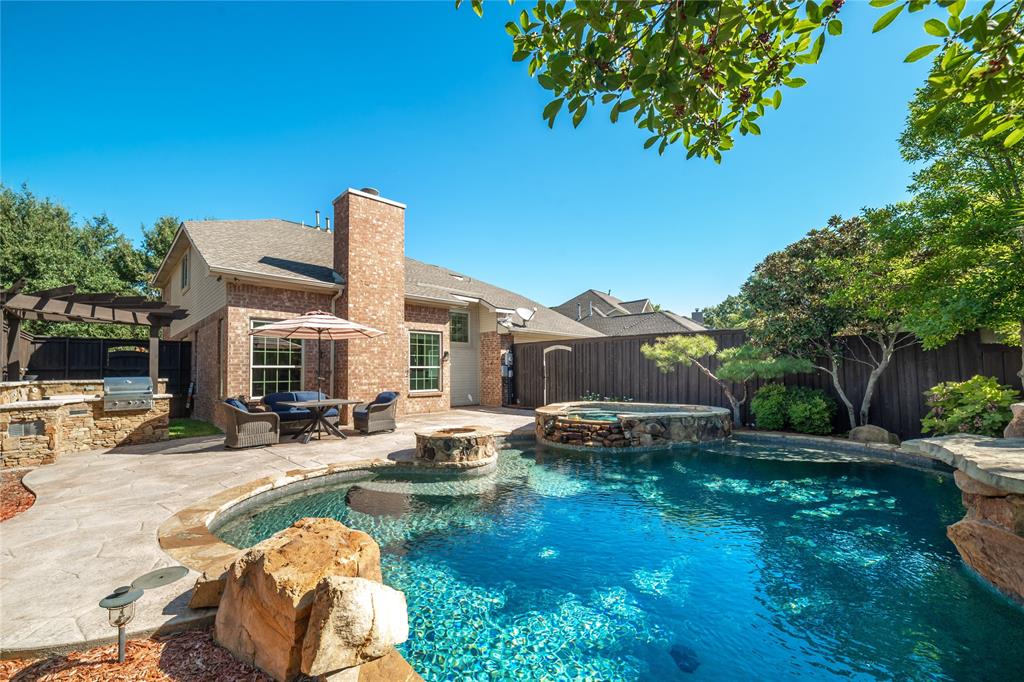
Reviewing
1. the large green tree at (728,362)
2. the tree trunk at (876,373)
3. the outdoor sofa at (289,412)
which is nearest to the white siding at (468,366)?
the outdoor sofa at (289,412)

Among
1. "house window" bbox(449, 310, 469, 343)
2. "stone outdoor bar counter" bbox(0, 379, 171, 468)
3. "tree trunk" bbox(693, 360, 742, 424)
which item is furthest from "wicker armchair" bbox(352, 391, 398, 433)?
"tree trunk" bbox(693, 360, 742, 424)

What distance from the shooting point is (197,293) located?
11211mm

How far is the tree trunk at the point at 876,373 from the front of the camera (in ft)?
25.8

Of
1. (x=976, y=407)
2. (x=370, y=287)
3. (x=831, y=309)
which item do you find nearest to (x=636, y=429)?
(x=831, y=309)

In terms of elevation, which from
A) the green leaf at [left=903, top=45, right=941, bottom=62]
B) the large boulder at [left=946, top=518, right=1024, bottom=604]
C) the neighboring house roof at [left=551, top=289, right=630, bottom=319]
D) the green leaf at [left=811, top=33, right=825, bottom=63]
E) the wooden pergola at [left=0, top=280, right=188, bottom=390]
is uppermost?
the neighboring house roof at [left=551, top=289, right=630, bottom=319]

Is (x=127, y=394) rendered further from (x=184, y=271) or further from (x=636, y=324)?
(x=636, y=324)

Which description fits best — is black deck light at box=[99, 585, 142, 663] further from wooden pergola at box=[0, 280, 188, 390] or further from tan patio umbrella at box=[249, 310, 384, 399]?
wooden pergola at box=[0, 280, 188, 390]

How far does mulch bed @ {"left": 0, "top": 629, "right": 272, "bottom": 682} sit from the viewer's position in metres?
1.98

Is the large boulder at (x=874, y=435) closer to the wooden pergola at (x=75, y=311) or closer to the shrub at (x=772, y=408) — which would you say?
the shrub at (x=772, y=408)

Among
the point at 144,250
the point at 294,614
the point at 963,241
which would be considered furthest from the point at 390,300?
the point at 144,250

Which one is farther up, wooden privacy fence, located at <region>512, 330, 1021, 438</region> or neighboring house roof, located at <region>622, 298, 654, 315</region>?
neighboring house roof, located at <region>622, 298, 654, 315</region>

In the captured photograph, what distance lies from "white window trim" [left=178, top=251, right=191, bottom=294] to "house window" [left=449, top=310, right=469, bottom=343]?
25.4 feet

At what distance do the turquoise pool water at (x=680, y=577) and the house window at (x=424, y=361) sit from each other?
659cm

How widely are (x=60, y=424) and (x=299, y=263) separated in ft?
19.1
